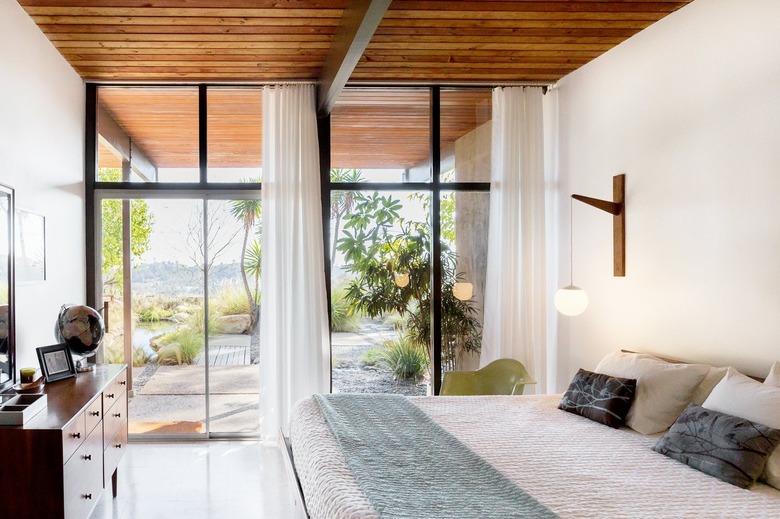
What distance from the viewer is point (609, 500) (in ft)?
6.72

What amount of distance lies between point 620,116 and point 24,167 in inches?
145

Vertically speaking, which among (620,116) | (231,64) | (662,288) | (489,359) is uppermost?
(231,64)

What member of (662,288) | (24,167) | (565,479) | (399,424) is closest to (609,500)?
(565,479)

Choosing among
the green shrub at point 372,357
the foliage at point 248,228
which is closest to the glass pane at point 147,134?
the foliage at point 248,228

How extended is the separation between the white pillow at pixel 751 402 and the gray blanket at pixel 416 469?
0.96 m

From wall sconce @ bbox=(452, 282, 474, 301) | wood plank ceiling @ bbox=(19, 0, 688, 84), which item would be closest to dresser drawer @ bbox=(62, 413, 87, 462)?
wood plank ceiling @ bbox=(19, 0, 688, 84)

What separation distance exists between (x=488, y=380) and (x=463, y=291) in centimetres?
95

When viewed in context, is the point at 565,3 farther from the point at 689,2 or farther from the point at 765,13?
the point at 765,13

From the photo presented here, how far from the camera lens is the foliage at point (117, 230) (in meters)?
4.82

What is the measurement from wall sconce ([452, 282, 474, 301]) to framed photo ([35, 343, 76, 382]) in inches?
111

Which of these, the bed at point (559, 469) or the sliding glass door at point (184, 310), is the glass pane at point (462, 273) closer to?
the sliding glass door at point (184, 310)

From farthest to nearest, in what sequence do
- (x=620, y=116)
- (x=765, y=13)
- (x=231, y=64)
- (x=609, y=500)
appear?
(x=231, y=64)
(x=620, y=116)
(x=765, y=13)
(x=609, y=500)

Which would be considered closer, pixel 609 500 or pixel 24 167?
pixel 609 500

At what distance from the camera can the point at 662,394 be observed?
294 cm
